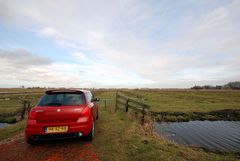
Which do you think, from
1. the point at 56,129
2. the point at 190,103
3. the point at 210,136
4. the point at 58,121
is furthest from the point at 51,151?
the point at 190,103

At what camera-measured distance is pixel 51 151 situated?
19.2ft

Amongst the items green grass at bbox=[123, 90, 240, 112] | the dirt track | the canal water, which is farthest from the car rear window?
green grass at bbox=[123, 90, 240, 112]

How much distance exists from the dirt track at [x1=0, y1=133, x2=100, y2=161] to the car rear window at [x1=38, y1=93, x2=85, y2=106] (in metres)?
1.57

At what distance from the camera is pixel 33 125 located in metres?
5.65

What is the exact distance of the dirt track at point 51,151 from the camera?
538cm

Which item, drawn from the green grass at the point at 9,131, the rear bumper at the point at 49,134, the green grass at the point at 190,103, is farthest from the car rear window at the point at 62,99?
the green grass at the point at 190,103

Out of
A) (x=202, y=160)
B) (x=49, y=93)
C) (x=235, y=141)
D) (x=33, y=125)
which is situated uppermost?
(x=49, y=93)

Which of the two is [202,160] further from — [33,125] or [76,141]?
[33,125]

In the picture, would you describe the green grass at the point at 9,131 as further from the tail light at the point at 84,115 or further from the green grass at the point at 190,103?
the green grass at the point at 190,103

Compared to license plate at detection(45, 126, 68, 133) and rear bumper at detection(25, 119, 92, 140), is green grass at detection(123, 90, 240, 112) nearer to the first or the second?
rear bumper at detection(25, 119, 92, 140)

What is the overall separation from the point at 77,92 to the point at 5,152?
10.7 feet

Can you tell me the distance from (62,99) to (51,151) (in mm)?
1834

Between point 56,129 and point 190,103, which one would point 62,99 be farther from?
point 190,103

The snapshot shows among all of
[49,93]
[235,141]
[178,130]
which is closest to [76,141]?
[49,93]
